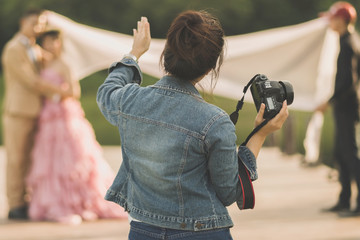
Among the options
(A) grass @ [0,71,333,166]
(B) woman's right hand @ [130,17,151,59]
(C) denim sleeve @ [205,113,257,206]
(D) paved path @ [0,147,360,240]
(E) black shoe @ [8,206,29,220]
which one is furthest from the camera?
(A) grass @ [0,71,333,166]

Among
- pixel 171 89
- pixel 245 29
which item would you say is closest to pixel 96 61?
pixel 171 89

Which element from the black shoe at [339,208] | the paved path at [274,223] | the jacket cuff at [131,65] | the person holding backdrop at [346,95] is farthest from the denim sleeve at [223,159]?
the black shoe at [339,208]

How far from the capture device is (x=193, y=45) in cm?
221

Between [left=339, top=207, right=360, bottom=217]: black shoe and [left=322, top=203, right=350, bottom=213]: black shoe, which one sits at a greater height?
[left=322, top=203, right=350, bottom=213]: black shoe

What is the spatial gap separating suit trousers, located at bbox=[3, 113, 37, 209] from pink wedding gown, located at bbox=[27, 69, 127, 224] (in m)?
0.12

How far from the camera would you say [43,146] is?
6.39 metres

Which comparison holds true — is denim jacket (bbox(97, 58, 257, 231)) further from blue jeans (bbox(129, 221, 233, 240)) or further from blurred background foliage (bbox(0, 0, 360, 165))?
blurred background foliage (bbox(0, 0, 360, 165))

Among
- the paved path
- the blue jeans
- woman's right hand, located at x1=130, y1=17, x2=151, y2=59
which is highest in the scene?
woman's right hand, located at x1=130, y1=17, x2=151, y2=59

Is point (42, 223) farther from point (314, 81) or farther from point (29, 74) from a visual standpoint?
point (314, 81)

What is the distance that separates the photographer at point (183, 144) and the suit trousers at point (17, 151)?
4.26m

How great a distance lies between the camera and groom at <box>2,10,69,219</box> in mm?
6254

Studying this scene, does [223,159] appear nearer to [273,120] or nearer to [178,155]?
[178,155]

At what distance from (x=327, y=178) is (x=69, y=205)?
3.79m

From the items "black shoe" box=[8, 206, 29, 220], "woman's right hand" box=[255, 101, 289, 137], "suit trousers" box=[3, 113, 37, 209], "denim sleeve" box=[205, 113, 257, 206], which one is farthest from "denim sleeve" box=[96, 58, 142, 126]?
"black shoe" box=[8, 206, 29, 220]
